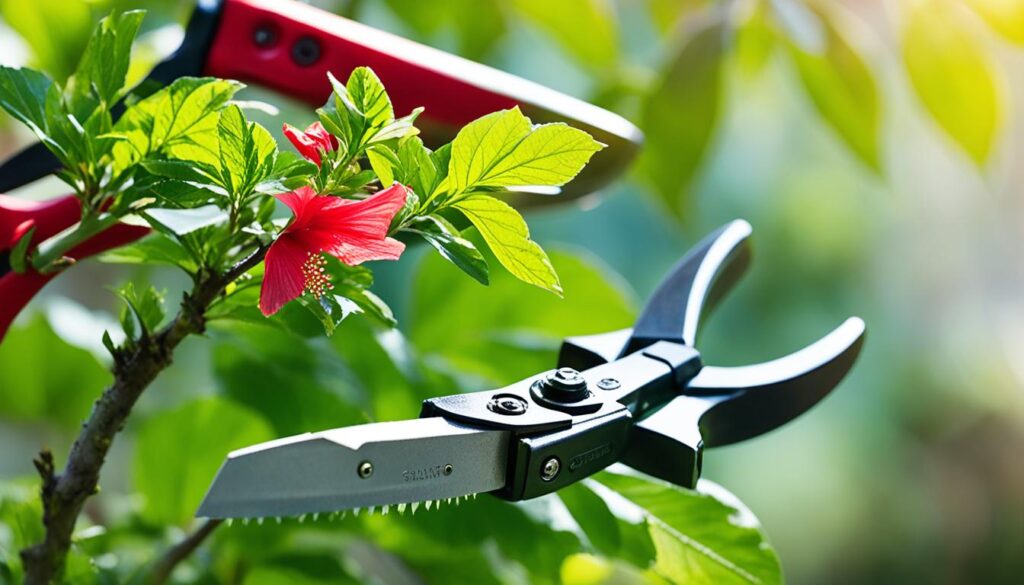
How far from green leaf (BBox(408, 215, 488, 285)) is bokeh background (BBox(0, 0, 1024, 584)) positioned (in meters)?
0.14

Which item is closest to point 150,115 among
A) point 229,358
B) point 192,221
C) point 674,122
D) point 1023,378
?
point 192,221

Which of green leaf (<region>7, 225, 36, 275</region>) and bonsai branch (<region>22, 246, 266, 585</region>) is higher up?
green leaf (<region>7, 225, 36, 275</region>)

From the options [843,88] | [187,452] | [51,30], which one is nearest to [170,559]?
[187,452]

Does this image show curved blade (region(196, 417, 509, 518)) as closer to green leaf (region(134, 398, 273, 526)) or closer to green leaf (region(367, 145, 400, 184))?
green leaf (region(367, 145, 400, 184))

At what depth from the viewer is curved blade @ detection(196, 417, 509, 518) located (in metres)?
0.17

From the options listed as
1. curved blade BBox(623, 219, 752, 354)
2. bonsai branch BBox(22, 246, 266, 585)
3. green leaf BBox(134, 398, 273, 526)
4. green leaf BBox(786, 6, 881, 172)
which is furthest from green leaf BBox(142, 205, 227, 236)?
green leaf BBox(786, 6, 881, 172)

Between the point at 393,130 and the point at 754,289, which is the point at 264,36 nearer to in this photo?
the point at 393,130

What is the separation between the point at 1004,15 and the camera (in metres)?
0.46

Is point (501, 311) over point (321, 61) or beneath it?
beneath

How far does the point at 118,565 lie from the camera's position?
1.16 feet

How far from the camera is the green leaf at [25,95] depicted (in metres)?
0.21

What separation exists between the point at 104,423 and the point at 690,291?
15 centimetres

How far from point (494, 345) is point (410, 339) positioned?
89mm

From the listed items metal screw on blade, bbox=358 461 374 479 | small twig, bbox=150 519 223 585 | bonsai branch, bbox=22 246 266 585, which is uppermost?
metal screw on blade, bbox=358 461 374 479
